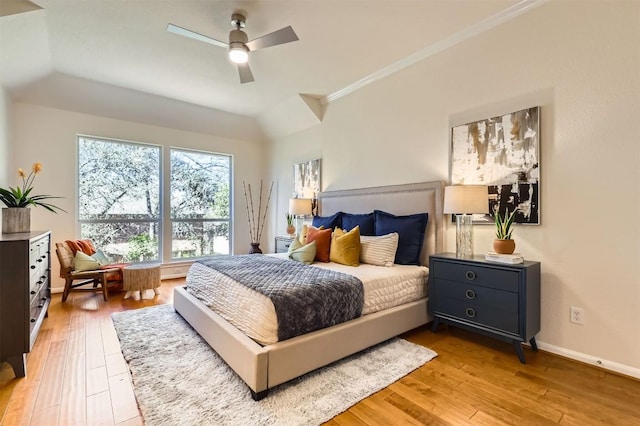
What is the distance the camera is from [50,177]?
4109 mm

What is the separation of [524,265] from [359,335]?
1362 mm

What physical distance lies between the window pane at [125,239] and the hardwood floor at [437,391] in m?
2.28

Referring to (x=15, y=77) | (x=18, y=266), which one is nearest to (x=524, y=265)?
(x=18, y=266)

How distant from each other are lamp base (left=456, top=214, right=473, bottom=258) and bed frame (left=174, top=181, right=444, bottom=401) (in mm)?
321

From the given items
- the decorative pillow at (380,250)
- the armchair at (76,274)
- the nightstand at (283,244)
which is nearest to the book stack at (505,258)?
the decorative pillow at (380,250)

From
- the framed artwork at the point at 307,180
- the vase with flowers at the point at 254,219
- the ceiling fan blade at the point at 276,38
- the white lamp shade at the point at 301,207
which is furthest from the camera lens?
the vase with flowers at the point at 254,219

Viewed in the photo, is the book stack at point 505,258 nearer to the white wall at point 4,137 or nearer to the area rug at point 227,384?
the area rug at point 227,384

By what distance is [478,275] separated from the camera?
2.46 meters

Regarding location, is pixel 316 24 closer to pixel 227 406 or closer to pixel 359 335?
pixel 359 335

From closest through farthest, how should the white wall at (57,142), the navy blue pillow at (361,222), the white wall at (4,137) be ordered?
the white wall at (4,137), the navy blue pillow at (361,222), the white wall at (57,142)

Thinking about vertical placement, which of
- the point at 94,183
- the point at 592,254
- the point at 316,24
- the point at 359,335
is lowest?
the point at 359,335

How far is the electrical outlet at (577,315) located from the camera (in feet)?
7.50

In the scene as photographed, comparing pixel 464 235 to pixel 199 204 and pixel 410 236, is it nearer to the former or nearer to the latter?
pixel 410 236

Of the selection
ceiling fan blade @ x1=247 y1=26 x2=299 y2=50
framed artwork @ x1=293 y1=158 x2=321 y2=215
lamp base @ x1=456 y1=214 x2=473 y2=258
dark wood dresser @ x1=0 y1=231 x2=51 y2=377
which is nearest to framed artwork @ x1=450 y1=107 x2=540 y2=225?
lamp base @ x1=456 y1=214 x2=473 y2=258
